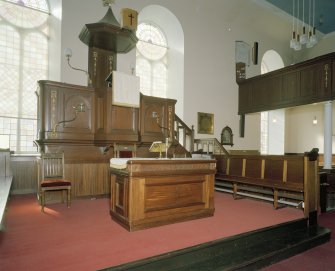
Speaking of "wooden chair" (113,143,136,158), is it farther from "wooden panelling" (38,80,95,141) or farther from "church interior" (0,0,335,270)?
"wooden panelling" (38,80,95,141)

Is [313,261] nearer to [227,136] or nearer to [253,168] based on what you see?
[253,168]

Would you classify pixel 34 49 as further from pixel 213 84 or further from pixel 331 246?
pixel 331 246

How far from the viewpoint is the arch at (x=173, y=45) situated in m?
9.03

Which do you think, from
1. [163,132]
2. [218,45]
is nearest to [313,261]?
[163,132]

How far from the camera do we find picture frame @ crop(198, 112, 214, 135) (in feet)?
31.2

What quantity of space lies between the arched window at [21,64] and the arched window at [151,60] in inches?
118

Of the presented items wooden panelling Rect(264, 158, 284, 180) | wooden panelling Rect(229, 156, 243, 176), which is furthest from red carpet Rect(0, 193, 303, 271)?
wooden panelling Rect(229, 156, 243, 176)

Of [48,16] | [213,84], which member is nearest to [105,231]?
[48,16]

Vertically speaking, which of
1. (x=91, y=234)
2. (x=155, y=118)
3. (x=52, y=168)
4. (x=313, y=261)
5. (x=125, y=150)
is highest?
(x=155, y=118)

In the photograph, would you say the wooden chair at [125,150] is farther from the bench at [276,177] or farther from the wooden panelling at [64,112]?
the bench at [276,177]

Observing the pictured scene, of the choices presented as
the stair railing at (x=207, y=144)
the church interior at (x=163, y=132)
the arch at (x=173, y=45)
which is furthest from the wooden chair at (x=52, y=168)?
the arch at (x=173, y=45)

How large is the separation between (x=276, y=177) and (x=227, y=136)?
5205mm

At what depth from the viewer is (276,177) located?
5137 millimetres

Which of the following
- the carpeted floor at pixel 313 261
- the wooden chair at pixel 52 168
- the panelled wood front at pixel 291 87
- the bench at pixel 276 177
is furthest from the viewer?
the panelled wood front at pixel 291 87
